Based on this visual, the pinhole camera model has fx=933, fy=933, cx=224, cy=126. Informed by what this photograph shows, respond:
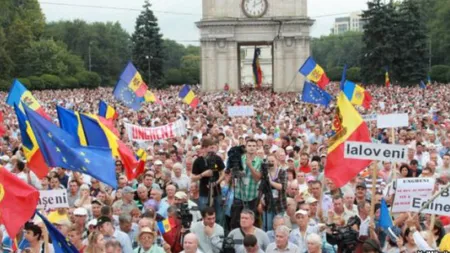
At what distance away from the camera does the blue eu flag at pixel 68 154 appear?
39.6 ft

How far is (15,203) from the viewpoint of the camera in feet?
32.4

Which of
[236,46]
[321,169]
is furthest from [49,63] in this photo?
[321,169]

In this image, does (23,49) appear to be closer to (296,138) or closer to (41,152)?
(296,138)

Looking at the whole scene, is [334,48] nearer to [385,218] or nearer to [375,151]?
[375,151]

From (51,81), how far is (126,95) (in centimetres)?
5025

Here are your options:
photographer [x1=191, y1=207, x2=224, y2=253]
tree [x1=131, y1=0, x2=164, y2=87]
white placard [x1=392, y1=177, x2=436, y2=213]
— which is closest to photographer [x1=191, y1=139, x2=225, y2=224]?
photographer [x1=191, y1=207, x2=224, y2=253]

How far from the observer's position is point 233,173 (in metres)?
13.1

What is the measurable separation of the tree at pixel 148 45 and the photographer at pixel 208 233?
76797 mm

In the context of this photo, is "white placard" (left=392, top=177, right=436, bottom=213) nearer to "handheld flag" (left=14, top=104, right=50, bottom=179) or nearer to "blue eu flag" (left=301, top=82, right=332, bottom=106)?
"handheld flag" (left=14, top=104, right=50, bottom=179)

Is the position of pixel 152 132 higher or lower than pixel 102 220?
higher

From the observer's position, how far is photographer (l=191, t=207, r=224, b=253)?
11.1 meters

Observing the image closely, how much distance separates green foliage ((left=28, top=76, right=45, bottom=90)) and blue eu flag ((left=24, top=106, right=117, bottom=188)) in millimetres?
64736

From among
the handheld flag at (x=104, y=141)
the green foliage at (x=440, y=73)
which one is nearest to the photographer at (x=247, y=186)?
the handheld flag at (x=104, y=141)

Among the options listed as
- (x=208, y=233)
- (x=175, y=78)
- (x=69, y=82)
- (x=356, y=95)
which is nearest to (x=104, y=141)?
(x=208, y=233)
